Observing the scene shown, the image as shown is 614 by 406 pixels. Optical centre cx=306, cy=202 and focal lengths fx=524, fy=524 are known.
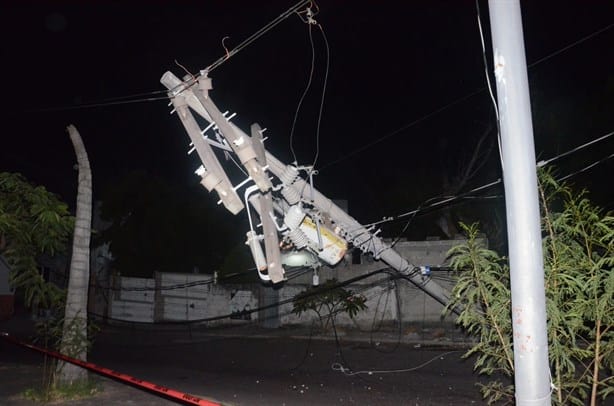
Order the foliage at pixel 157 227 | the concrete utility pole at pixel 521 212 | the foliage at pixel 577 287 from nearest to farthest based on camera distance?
the concrete utility pole at pixel 521 212 → the foliage at pixel 577 287 → the foliage at pixel 157 227

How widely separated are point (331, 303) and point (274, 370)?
276 inches

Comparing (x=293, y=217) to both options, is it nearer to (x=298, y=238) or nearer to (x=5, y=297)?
(x=298, y=238)

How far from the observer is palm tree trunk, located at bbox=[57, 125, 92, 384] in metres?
9.12

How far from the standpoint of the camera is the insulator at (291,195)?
9.48 meters

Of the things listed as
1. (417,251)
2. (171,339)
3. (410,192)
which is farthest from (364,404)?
(410,192)

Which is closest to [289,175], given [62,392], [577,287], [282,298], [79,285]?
[79,285]

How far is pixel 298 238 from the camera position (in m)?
9.05

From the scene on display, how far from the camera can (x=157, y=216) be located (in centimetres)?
2836

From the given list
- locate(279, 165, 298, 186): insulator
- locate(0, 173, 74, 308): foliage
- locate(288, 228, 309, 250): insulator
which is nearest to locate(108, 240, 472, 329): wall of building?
locate(288, 228, 309, 250): insulator

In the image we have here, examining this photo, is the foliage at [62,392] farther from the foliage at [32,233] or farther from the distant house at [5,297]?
the distant house at [5,297]

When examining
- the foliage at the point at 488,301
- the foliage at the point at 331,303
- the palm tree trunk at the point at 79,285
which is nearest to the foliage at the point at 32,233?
the palm tree trunk at the point at 79,285

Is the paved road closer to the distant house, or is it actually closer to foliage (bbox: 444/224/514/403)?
foliage (bbox: 444/224/514/403)

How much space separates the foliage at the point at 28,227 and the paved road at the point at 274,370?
6.81 ft

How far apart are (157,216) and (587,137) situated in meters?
20.7
